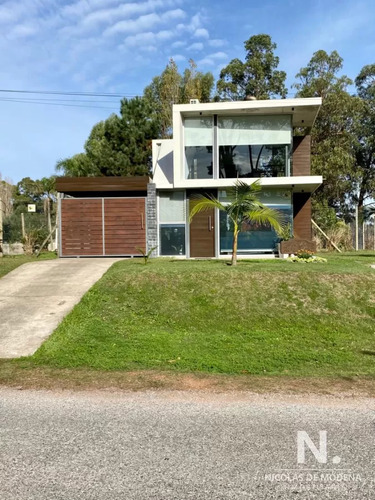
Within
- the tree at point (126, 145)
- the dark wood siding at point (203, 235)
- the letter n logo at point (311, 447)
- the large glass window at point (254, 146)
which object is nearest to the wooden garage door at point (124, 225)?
the dark wood siding at point (203, 235)

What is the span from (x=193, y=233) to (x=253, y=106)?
5.14 meters

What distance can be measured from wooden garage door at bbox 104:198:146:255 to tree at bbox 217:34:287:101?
60.3 ft

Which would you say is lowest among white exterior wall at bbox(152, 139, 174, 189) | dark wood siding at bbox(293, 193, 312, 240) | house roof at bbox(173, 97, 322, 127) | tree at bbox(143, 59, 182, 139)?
dark wood siding at bbox(293, 193, 312, 240)

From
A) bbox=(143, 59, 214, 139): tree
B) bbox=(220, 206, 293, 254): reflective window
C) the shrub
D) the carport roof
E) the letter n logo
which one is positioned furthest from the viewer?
bbox=(143, 59, 214, 139): tree

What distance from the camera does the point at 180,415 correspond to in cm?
399

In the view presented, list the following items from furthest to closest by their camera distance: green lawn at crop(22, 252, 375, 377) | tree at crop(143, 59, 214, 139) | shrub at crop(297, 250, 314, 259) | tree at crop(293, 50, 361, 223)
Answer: tree at crop(143, 59, 214, 139), tree at crop(293, 50, 361, 223), shrub at crop(297, 250, 314, 259), green lawn at crop(22, 252, 375, 377)

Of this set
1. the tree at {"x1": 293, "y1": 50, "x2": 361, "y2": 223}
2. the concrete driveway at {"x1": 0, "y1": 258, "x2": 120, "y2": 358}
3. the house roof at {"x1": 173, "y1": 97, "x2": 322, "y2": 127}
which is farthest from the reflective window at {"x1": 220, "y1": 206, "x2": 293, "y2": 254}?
the tree at {"x1": 293, "y1": 50, "x2": 361, "y2": 223}

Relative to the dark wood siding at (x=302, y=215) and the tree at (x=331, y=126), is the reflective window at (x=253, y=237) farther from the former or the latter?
the tree at (x=331, y=126)

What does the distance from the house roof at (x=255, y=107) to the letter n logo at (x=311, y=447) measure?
13.4 m

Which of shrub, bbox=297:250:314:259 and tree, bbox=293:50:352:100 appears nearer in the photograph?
shrub, bbox=297:250:314:259

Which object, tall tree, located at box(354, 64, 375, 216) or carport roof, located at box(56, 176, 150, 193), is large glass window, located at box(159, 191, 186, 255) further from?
tall tree, located at box(354, 64, 375, 216)

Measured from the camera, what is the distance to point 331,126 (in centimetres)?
2702

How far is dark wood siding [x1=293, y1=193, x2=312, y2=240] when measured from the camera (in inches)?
674

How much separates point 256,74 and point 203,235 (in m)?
19.7
